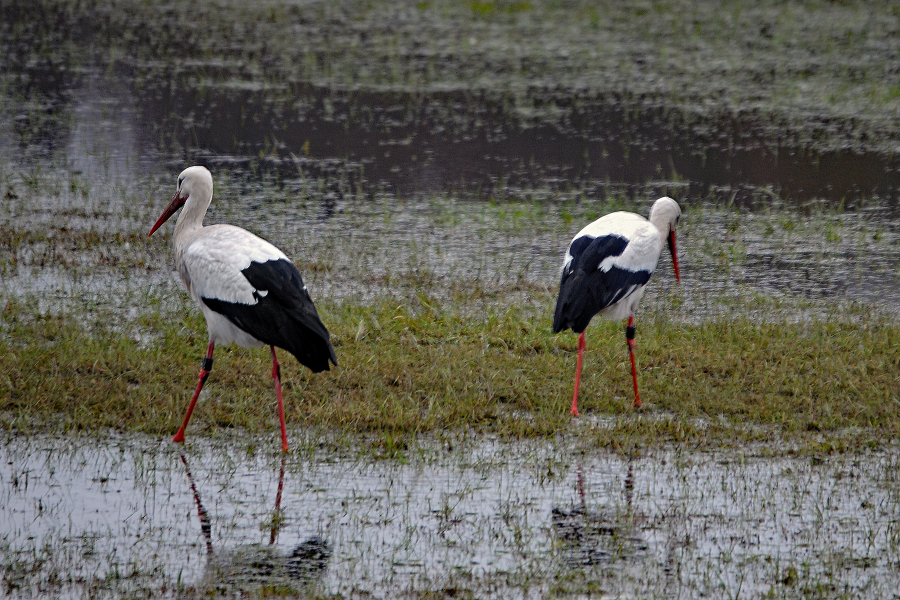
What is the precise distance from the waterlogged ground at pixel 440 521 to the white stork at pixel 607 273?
749 mm

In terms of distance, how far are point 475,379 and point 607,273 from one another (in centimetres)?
97

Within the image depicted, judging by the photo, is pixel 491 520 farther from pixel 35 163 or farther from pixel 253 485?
pixel 35 163

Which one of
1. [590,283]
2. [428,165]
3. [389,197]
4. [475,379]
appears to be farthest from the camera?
[428,165]

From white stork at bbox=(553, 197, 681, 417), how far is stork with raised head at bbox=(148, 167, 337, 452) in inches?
55.6

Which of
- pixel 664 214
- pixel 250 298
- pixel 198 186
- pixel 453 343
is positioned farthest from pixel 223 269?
pixel 664 214

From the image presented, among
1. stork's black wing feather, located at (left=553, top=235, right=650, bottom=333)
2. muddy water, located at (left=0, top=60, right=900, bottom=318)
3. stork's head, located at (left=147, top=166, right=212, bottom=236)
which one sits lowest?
muddy water, located at (left=0, top=60, right=900, bottom=318)

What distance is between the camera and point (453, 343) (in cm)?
710

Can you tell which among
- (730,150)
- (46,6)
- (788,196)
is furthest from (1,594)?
(46,6)

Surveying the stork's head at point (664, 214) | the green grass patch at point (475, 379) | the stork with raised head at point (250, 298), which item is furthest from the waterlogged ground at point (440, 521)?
the stork's head at point (664, 214)

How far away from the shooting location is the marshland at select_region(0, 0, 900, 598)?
186 inches

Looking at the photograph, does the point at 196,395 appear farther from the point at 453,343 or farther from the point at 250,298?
the point at 453,343

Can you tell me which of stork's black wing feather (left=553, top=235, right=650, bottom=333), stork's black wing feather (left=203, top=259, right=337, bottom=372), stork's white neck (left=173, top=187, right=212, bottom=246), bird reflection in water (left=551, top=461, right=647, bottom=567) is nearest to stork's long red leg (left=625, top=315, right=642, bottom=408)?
stork's black wing feather (left=553, top=235, right=650, bottom=333)

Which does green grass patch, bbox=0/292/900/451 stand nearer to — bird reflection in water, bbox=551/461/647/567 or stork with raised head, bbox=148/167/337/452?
stork with raised head, bbox=148/167/337/452

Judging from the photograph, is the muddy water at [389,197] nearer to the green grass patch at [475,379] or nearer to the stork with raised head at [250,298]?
the green grass patch at [475,379]
